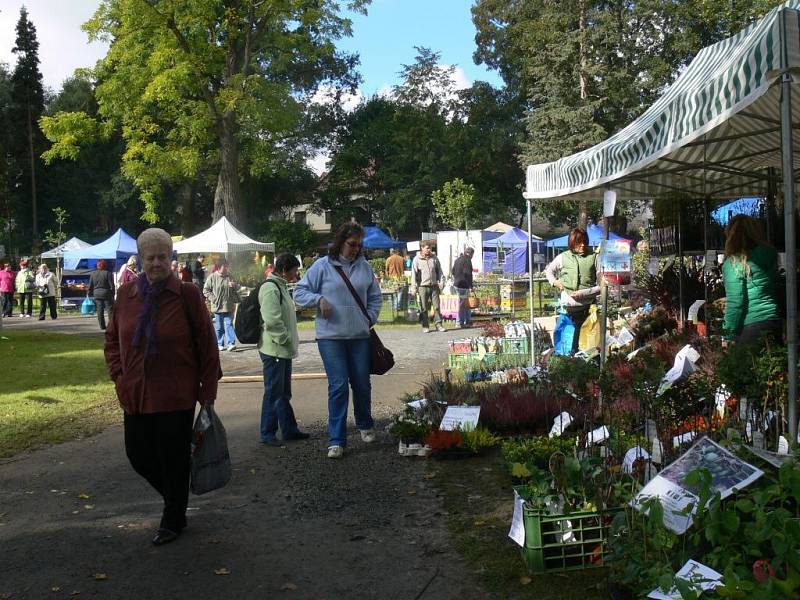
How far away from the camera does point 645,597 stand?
10.3 ft

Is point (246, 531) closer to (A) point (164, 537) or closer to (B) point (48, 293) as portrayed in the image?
(A) point (164, 537)

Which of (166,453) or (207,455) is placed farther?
(207,455)

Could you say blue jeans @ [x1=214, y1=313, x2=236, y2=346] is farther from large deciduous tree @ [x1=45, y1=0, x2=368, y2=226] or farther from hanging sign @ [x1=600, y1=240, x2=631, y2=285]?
large deciduous tree @ [x1=45, y1=0, x2=368, y2=226]

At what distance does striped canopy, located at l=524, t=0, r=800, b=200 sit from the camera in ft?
13.5

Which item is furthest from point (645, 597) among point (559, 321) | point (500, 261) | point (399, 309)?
point (500, 261)

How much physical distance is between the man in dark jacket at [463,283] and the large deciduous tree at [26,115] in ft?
152

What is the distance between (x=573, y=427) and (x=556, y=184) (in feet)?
10.3

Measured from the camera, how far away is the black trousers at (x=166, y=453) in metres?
4.76

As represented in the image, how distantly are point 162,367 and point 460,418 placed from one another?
289cm

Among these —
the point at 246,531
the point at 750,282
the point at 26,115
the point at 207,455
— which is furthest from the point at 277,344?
the point at 26,115

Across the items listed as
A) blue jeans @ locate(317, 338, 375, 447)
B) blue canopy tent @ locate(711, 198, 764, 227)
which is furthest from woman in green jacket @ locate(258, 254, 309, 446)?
blue canopy tent @ locate(711, 198, 764, 227)

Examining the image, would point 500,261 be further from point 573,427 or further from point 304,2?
point 573,427

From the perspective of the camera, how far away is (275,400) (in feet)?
24.5

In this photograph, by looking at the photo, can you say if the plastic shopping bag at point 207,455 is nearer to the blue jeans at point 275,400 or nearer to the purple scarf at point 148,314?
the purple scarf at point 148,314
